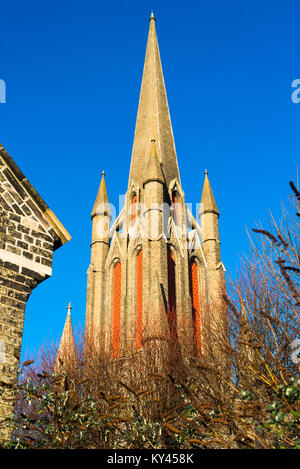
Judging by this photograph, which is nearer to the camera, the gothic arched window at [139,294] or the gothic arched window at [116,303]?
the gothic arched window at [139,294]

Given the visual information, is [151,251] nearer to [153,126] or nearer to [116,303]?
[116,303]

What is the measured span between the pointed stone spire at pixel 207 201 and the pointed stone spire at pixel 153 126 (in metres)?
2.42

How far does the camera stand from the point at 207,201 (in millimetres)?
42156

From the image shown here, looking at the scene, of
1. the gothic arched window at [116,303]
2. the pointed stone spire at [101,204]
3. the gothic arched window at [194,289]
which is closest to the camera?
the gothic arched window at [116,303]

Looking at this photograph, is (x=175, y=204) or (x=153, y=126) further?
(x=153, y=126)

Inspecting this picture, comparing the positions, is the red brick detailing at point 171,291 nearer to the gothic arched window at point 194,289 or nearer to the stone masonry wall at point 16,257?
the gothic arched window at point 194,289

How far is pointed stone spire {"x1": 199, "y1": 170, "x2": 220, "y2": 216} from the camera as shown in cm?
4166

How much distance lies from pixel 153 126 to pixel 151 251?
1325 centimetres

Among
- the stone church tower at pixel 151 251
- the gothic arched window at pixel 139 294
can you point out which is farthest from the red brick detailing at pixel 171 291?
the gothic arched window at pixel 139 294

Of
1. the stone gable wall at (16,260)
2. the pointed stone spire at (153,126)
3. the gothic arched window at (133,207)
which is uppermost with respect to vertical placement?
the pointed stone spire at (153,126)

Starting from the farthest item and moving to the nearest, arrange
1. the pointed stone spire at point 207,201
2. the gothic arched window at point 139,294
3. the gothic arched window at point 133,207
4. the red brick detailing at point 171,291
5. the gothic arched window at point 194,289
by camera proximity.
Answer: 1. the pointed stone spire at point 207,201
2. the gothic arched window at point 133,207
3. the gothic arched window at point 194,289
4. the gothic arched window at point 139,294
5. the red brick detailing at point 171,291

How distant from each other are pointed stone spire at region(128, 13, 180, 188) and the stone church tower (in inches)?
3.6

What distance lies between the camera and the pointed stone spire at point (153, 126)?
43.4 m

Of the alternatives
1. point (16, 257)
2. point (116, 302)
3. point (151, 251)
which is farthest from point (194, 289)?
point (16, 257)
